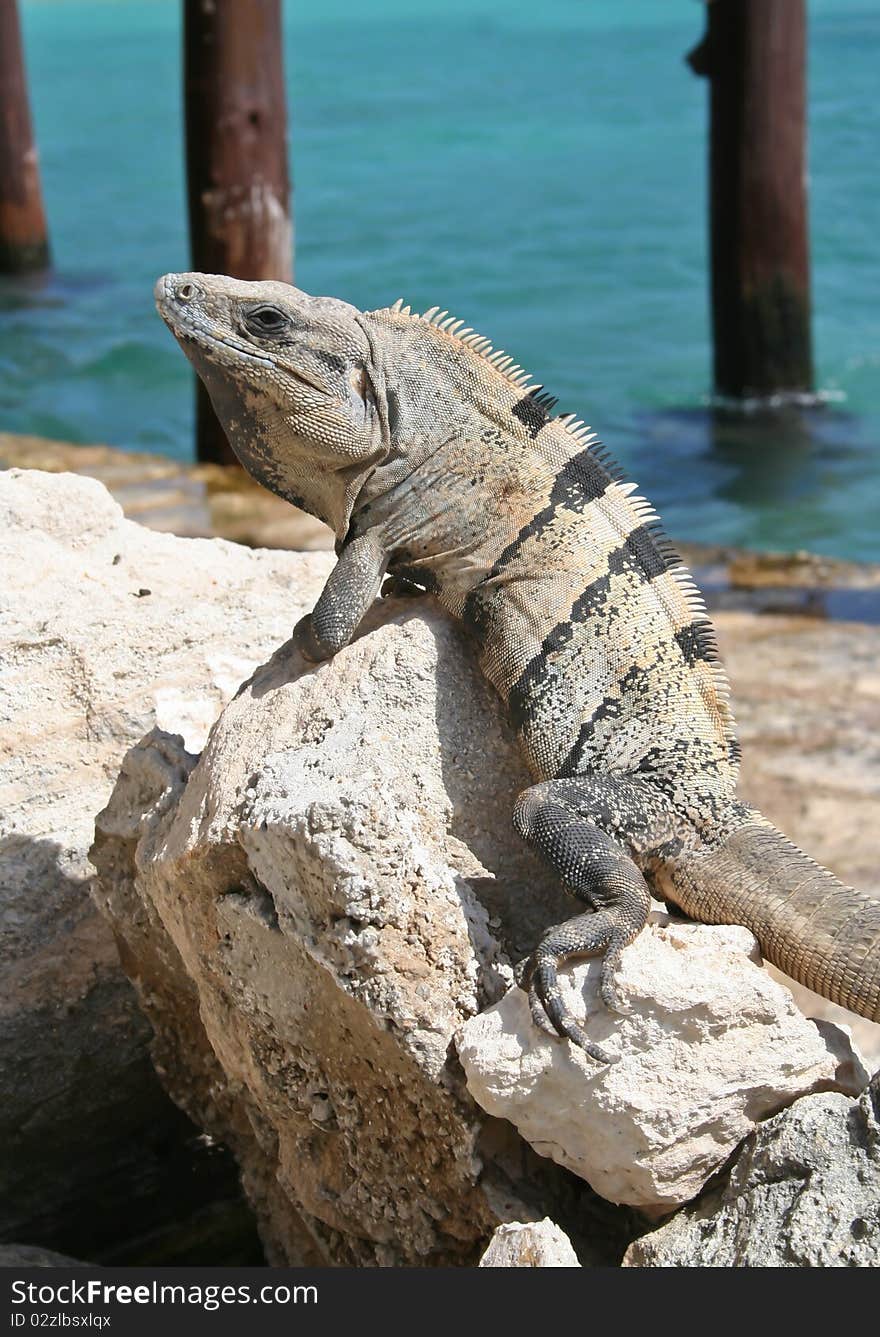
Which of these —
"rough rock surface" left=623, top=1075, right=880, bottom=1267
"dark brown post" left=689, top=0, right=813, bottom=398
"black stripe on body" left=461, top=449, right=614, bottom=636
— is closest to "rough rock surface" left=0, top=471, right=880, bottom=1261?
Answer: "black stripe on body" left=461, top=449, right=614, bottom=636

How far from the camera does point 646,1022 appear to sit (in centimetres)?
313

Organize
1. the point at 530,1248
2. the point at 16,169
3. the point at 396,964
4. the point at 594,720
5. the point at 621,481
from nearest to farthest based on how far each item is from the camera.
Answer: the point at 530,1248, the point at 396,964, the point at 594,720, the point at 621,481, the point at 16,169

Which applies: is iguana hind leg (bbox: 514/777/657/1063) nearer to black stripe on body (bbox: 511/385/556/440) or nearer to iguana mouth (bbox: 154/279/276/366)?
Result: black stripe on body (bbox: 511/385/556/440)

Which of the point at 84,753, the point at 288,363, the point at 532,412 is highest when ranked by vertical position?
the point at 288,363

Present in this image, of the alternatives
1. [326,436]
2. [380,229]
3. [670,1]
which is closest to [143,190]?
[380,229]

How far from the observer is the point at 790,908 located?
342cm

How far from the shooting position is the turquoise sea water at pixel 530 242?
40.9ft

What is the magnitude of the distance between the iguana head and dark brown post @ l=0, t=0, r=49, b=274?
42.9ft

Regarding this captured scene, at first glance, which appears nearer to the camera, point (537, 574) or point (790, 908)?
point (790, 908)

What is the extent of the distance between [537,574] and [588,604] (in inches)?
5.5

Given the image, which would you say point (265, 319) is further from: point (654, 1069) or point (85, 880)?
point (654, 1069)

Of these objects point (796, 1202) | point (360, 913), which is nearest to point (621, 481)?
point (360, 913)

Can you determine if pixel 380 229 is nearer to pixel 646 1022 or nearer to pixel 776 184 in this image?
pixel 776 184

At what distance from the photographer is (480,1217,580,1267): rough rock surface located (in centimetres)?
299
